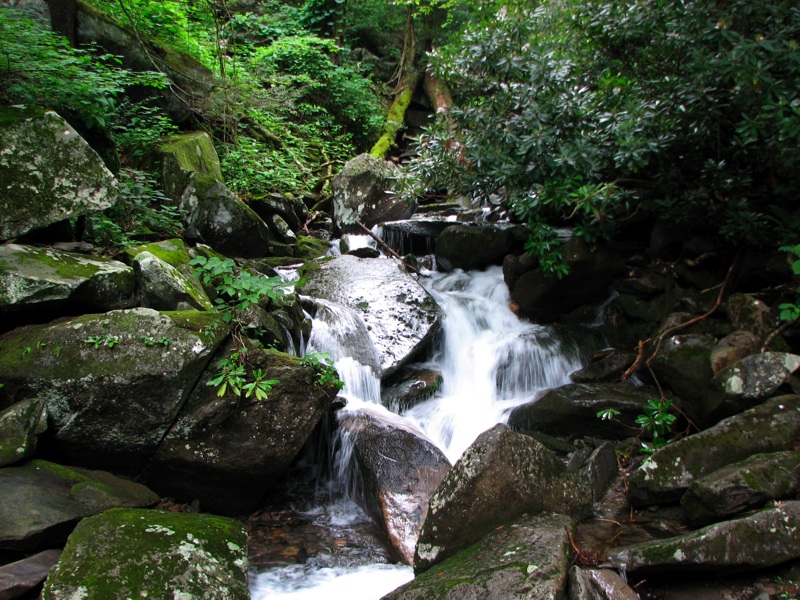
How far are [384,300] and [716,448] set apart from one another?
4.69 meters

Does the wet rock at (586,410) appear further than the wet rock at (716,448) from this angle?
Yes

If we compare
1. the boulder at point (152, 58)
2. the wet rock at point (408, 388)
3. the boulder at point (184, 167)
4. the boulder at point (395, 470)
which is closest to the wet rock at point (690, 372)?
the boulder at point (395, 470)

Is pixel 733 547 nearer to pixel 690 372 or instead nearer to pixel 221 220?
pixel 690 372

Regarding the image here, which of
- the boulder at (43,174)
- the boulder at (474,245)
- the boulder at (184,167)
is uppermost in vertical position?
the boulder at (184,167)

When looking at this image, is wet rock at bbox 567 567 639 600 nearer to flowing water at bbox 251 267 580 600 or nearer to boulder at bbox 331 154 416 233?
flowing water at bbox 251 267 580 600

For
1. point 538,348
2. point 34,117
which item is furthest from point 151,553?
point 538,348

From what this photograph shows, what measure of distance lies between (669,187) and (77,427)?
6.61 meters

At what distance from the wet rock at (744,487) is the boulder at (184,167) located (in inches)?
295

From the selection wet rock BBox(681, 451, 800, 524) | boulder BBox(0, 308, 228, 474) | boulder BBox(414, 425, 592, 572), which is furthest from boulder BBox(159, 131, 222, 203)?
wet rock BBox(681, 451, 800, 524)

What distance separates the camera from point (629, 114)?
545 cm

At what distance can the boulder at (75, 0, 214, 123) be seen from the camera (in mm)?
7824

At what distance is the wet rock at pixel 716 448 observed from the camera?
414cm

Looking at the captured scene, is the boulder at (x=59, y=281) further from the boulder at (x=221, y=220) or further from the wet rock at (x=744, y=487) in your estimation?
the wet rock at (x=744, y=487)

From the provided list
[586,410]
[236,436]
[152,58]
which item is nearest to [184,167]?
[152,58]
